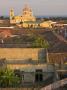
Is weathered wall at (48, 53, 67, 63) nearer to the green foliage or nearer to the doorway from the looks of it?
the doorway

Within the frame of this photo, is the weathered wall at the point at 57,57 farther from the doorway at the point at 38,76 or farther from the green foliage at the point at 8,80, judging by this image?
the green foliage at the point at 8,80

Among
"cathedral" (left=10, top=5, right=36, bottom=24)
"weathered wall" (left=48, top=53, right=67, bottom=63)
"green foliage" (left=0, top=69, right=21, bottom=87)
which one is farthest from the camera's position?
"cathedral" (left=10, top=5, right=36, bottom=24)

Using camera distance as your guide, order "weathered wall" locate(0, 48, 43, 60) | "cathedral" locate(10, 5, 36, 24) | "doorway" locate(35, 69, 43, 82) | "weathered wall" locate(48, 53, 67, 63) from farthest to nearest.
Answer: "cathedral" locate(10, 5, 36, 24)
"weathered wall" locate(0, 48, 43, 60)
"weathered wall" locate(48, 53, 67, 63)
"doorway" locate(35, 69, 43, 82)

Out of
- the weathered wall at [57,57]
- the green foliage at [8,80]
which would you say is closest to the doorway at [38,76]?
the green foliage at [8,80]

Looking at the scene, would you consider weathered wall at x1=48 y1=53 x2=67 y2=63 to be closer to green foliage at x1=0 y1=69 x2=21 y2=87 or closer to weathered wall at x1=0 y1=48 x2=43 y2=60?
weathered wall at x1=0 y1=48 x2=43 y2=60

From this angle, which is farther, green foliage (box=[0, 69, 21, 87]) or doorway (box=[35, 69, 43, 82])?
doorway (box=[35, 69, 43, 82])

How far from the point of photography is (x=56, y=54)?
18328 millimetres

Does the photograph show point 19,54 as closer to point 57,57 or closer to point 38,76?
point 57,57

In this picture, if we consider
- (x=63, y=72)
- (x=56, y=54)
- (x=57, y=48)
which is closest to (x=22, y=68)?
(x=63, y=72)

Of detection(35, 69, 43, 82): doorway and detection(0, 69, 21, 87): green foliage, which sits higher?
detection(0, 69, 21, 87): green foliage

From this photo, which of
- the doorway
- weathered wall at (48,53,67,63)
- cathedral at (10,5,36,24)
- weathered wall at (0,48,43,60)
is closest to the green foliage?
the doorway

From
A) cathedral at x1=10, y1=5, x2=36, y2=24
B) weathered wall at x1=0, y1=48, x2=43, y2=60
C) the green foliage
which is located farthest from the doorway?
cathedral at x1=10, y1=5, x2=36, y2=24

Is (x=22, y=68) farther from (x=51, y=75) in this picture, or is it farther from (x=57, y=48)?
(x=57, y=48)

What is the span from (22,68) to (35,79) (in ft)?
2.78
